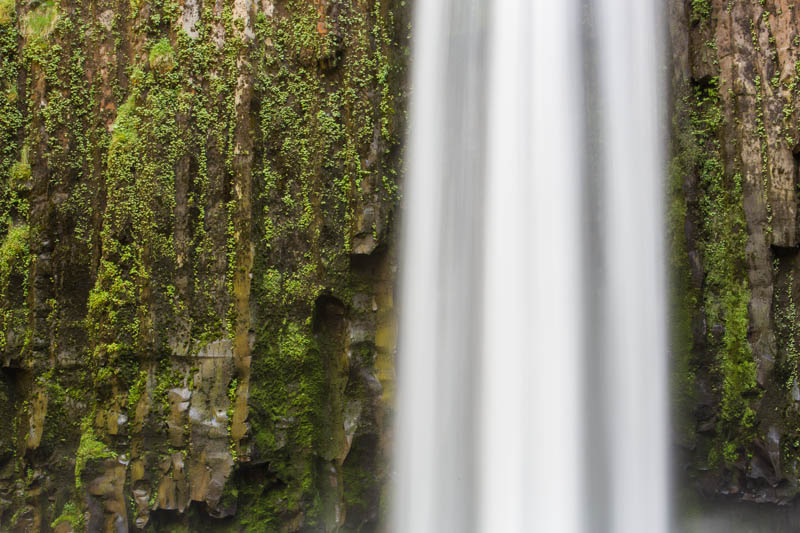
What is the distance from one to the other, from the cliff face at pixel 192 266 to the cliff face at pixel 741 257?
3265mm

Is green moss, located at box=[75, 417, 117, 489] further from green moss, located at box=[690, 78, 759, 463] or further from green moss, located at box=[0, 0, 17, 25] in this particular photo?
green moss, located at box=[690, 78, 759, 463]

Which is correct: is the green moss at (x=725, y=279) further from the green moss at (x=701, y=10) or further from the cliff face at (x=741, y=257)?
the green moss at (x=701, y=10)

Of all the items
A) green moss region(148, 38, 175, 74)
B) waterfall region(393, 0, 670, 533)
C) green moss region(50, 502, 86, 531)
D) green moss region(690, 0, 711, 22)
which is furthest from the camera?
green moss region(690, 0, 711, 22)

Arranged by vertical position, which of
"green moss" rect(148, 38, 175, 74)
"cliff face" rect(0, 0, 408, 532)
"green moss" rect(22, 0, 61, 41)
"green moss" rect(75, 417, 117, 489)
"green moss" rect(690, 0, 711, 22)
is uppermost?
"green moss" rect(690, 0, 711, 22)

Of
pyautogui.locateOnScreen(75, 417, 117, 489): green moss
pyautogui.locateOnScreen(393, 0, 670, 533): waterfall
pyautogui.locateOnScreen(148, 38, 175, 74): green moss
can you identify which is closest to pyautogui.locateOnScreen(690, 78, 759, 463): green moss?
pyautogui.locateOnScreen(393, 0, 670, 533): waterfall

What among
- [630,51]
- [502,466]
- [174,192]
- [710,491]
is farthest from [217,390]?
[630,51]

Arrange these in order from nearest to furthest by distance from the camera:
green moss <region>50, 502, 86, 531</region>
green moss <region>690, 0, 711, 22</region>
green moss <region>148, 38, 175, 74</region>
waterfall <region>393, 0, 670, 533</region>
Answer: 1. green moss <region>50, 502, 86, 531</region>
2. waterfall <region>393, 0, 670, 533</region>
3. green moss <region>148, 38, 175, 74</region>
4. green moss <region>690, 0, 711, 22</region>

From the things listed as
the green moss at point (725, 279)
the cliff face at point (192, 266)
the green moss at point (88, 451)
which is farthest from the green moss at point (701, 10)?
the green moss at point (88, 451)

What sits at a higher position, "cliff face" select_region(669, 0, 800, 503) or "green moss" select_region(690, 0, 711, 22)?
"green moss" select_region(690, 0, 711, 22)

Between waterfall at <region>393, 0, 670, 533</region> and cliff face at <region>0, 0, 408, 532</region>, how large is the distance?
1.57ft

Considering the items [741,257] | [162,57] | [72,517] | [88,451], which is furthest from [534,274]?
[72,517]

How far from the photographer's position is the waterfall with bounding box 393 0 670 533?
225 inches

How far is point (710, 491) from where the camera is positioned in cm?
593

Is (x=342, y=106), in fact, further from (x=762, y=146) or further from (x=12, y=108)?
(x=762, y=146)
